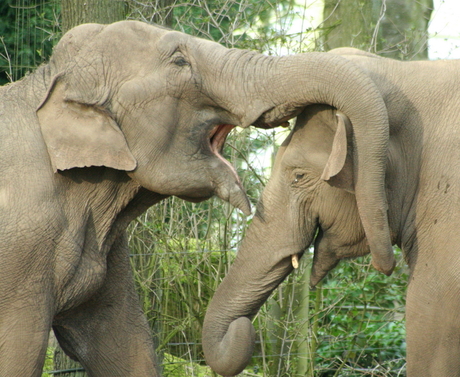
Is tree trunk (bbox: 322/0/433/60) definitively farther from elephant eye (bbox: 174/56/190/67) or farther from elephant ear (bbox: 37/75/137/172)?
elephant ear (bbox: 37/75/137/172)

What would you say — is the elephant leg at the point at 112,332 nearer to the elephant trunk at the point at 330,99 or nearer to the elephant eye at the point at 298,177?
the elephant eye at the point at 298,177

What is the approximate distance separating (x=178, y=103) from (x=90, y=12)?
2192mm

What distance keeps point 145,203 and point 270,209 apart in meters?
0.62

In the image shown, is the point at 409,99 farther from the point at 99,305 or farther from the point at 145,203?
the point at 99,305

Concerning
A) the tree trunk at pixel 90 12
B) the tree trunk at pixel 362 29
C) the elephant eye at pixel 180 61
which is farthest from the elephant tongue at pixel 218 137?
the tree trunk at pixel 362 29

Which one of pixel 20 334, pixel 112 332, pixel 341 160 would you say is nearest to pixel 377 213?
pixel 341 160

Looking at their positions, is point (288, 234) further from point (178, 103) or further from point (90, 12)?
point (90, 12)

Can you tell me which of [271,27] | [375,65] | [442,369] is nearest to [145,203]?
[375,65]

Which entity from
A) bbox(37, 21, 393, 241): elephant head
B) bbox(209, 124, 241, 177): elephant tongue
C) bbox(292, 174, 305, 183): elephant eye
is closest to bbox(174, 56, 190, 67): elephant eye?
bbox(37, 21, 393, 241): elephant head

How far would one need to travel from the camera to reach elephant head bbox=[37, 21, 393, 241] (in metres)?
3.33

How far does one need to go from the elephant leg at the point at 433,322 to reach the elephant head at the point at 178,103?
367 mm

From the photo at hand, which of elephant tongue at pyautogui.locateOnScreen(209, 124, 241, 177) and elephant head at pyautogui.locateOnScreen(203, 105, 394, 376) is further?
elephant head at pyautogui.locateOnScreen(203, 105, 394, 376)

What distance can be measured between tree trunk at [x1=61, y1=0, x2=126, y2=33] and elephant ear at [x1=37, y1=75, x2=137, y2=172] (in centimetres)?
207

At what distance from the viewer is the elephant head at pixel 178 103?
3332mm
